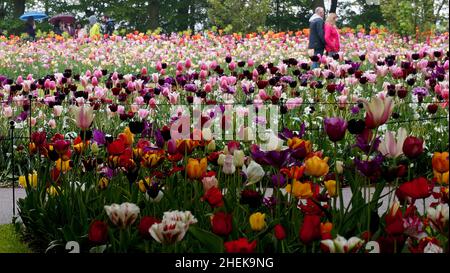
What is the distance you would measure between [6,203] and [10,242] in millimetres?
1262

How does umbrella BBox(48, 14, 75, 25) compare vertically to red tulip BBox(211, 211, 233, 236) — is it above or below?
above

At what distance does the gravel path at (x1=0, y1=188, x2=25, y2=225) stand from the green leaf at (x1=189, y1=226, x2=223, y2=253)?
2.20 meters

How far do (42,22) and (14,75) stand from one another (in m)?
23.6

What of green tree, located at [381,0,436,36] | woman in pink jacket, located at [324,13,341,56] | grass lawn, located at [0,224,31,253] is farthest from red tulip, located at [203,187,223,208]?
green tree, located at [381,0,436,36]

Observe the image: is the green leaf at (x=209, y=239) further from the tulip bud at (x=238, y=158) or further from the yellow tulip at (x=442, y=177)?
the yellow tulip at (x=442, y=177)

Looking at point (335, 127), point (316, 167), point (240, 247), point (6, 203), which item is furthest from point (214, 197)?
point (6, 203)

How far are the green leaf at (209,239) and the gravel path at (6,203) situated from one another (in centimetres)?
220

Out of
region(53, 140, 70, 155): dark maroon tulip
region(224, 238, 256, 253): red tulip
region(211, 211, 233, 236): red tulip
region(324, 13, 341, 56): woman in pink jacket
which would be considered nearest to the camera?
region(224, 238, 256, 253): red tulip

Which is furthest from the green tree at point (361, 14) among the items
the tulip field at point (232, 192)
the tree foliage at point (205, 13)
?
the tulip field at point (232, 192)

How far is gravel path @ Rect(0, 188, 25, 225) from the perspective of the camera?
4516 mm

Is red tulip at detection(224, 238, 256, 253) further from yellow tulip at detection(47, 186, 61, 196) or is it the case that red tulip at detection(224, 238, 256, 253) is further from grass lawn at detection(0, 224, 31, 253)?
grass lawn at detection(0, 224, 31, 253)

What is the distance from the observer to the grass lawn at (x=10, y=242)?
3771mm

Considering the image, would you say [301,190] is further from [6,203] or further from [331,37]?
[331,37]

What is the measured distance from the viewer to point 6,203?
5098 mm
